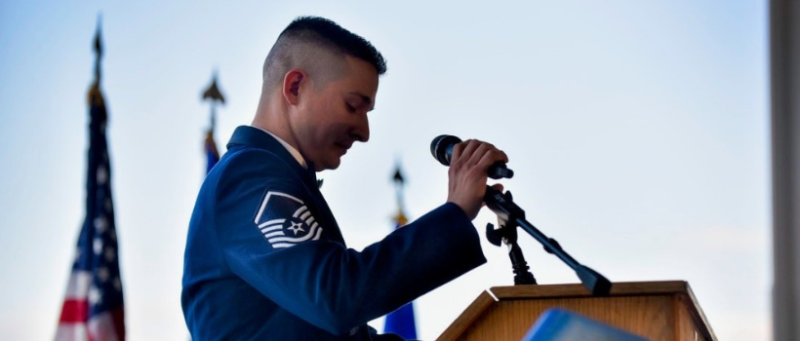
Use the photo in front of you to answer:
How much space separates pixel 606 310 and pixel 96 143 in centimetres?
242

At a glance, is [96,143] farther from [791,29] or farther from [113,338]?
[791,29]

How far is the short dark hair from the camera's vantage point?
1.58 m

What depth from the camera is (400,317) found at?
12.7 ft

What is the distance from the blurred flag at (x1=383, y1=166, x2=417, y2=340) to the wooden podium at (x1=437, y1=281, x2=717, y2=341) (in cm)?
251

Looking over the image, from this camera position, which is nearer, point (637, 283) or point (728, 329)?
point (637, 283)

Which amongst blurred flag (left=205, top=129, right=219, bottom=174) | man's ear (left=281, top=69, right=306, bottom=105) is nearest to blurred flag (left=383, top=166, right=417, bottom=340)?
blurred flag (left=205, top=129, right=219, bottom=174)

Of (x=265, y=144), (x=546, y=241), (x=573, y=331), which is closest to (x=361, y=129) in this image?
(x=265, y=144)

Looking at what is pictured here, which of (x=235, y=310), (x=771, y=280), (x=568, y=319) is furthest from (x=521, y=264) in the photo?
(x=771, y=280)

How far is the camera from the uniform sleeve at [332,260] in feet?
3.95

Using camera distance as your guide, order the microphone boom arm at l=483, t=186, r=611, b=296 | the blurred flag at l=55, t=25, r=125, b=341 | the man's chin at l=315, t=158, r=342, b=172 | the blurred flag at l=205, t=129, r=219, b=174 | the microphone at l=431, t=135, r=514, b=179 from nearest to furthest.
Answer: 1. the microphone boom arm at l=483, t=186, r=611, b=296
2. the microphone at l=431, t=135, r=514, b=179
3. the man's chin at l=315, t=158, r=342, b=172
4. the blurred flag at l=55, t=25, r=125, b=341
5. the blurred flag at l=205, t=129, r=219, b=174

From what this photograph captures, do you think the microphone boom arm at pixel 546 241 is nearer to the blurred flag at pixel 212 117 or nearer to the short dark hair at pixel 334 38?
the short dark hair at pixel 334 38

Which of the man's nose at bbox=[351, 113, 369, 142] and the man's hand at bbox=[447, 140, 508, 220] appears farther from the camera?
the man's nose at bbox=[351, 113, 369, 142]

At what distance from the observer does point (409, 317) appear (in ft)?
12.7

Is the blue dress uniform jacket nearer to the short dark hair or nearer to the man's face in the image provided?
the man's face
